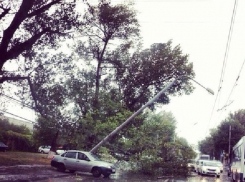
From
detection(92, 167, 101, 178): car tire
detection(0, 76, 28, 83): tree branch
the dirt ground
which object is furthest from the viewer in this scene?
detection(92, 167, 101, 178): car tire

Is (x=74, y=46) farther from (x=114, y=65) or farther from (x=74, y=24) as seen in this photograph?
(x=74, y=24)

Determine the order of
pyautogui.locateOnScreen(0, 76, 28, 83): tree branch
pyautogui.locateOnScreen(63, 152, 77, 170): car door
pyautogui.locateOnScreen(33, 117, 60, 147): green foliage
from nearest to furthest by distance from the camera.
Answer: pyautogui.locateOnScreen(0, 76, 28, 83): tree branch → pyautogui.locateOnScreen(63, 152, 77, 170): car door → pyautogui.locateOnScreen(33, 117, 60, 147): green foliage

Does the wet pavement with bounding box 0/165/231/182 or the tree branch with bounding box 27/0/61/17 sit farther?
the tree branch with bounding box 27/0/61/17

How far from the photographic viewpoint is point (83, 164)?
66.9 ft

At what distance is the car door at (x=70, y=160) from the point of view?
68.0 feet

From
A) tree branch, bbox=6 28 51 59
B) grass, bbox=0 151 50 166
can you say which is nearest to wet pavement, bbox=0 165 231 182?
grass, bbox=0 151 50 166

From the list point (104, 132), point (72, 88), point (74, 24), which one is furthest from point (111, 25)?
point (74, 24)

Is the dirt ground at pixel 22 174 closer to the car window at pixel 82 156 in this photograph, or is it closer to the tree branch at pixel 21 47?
→ the car window at pixel 82 156

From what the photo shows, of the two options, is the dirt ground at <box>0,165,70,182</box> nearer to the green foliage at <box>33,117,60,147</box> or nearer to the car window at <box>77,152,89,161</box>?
the car window at <box>77,152,89,161</box>

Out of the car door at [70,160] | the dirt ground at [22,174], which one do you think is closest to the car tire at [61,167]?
the car door at [70,160]

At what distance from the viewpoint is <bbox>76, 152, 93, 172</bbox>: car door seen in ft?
66.3

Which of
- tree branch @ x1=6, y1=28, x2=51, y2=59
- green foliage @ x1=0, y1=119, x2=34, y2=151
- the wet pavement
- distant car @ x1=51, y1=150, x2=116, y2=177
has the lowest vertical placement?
the wet pavement

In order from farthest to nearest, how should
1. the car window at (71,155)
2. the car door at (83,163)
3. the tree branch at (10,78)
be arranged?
the car window at (71,155)
the car door at (83,163)
the tree branch at (10,78)

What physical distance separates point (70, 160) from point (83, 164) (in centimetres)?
108
